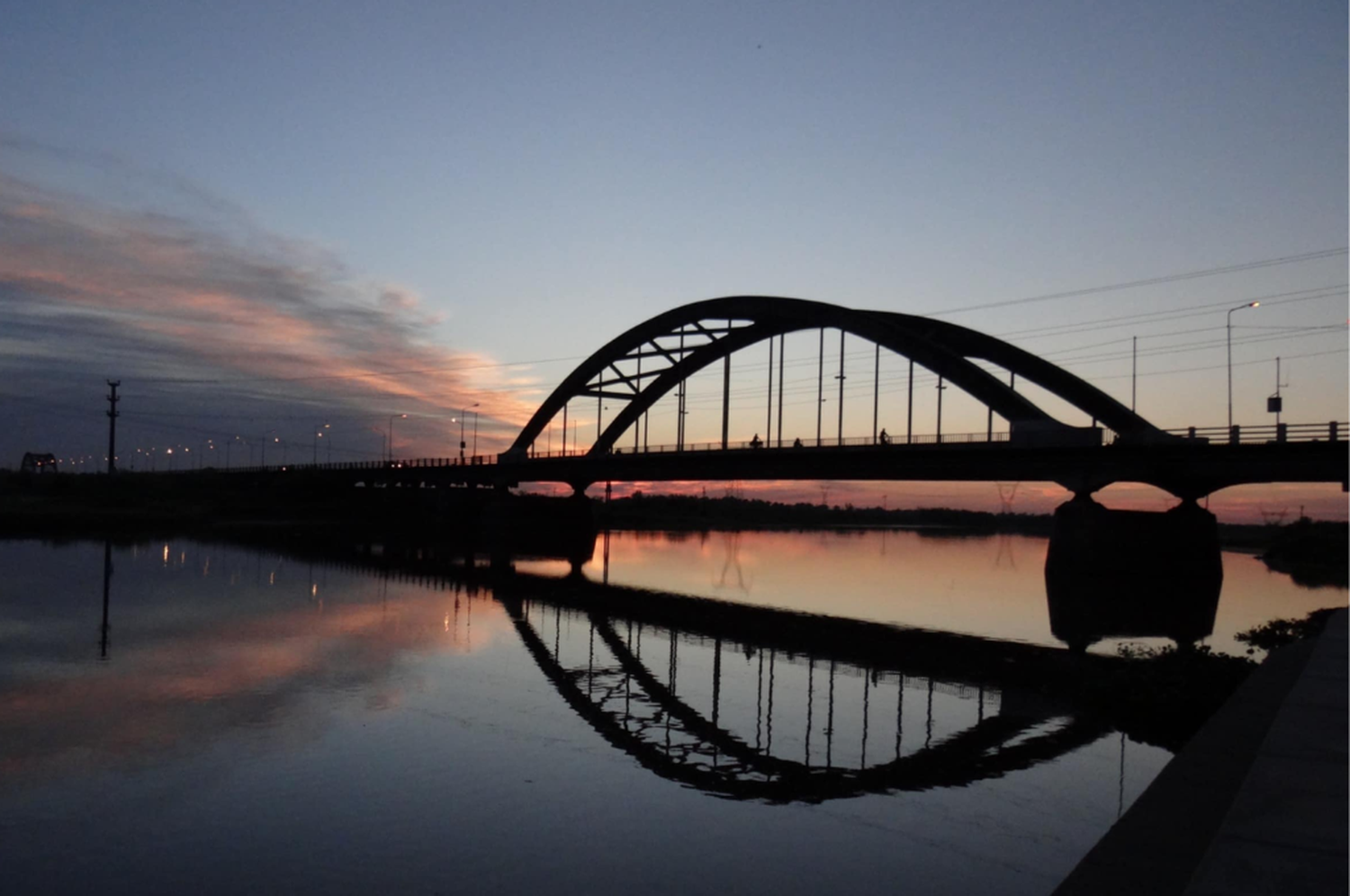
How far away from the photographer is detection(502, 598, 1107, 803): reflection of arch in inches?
530

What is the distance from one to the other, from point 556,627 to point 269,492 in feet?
316

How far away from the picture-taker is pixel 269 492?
115 m

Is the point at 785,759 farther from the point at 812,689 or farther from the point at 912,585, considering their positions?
the point at 912,585

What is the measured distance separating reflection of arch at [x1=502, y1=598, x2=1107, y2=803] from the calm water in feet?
0.21

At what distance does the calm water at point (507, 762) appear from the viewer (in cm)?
1005

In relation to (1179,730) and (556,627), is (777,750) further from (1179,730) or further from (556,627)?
(556,627)

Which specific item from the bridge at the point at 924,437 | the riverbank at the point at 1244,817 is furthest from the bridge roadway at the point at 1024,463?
the riverbank at the point at 1244,817

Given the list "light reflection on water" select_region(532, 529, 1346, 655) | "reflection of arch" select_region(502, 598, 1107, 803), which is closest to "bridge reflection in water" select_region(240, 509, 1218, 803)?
"reflection of arch" select_region(502, 598, 1107, 803)

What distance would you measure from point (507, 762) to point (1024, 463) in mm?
37948

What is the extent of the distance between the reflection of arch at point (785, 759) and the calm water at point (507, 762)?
65 millimetres

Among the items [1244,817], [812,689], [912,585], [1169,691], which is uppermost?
[1244,817]

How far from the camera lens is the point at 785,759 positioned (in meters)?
14.8

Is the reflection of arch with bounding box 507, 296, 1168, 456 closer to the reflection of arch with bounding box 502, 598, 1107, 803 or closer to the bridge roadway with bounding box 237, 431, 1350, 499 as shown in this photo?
the bridge roadway with bounding box 237, 431, 1350, 499

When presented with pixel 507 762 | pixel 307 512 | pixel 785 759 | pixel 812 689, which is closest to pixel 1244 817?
pixel 785 759
